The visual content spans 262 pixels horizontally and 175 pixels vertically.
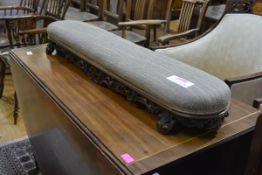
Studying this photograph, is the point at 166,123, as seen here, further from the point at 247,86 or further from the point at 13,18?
the point at 13,18

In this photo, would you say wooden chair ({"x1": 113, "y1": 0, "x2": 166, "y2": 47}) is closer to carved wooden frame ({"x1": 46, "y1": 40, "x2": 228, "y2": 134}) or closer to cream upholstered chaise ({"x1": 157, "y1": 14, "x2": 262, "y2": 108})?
cream upholstered chaise ({"x1": 157, "y1": 14, "x2": 262, "y2": 108})

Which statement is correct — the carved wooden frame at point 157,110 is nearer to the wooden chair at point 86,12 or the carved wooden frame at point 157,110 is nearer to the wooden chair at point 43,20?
the wooden chair at point 43,20

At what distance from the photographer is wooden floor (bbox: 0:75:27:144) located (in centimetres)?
209

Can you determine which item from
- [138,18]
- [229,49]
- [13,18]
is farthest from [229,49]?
[13,18]

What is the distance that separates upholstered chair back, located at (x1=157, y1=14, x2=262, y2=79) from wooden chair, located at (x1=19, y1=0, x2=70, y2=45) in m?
1.05

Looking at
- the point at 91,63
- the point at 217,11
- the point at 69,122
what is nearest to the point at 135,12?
the point at 217,11

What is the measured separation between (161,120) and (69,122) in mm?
278

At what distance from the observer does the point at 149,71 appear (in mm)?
894

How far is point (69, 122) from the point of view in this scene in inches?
35.4

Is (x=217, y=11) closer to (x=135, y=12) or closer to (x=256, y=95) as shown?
(x=135, y=12)

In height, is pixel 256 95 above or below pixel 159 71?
below

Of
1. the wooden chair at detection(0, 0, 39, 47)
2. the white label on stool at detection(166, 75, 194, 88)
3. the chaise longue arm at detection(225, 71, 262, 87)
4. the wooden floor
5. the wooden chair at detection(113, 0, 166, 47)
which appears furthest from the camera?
the wooden chair at detection(113, 0, 166, 47)

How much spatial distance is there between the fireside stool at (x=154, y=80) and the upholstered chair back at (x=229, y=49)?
1.77 feet

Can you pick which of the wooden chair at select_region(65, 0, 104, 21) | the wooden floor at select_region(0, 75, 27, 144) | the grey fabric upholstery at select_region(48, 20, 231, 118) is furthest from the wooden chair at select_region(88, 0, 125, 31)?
the grey fabric upholstery at select_region(48, 20, 231, 118)
